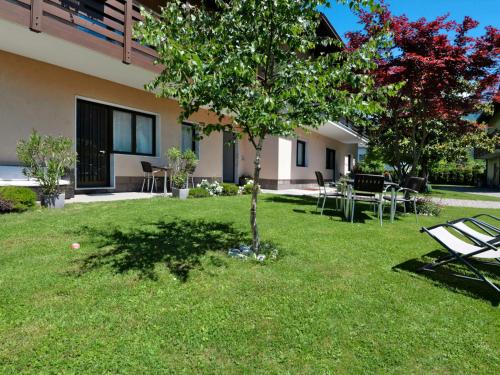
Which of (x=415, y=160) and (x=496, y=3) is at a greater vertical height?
(x=496, y=3)

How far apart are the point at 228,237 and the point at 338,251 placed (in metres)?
1.67

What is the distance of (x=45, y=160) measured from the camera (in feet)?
23.0

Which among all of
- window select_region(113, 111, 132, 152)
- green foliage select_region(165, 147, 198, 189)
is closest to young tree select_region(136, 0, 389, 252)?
green foliage select_region(165, 147, 198, 189)

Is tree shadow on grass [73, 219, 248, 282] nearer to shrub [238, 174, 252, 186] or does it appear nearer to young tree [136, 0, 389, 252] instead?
young tree [136, 0, 389, 252]

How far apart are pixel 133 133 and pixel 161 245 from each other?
24.3ft

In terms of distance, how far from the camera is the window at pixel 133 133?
408 inches

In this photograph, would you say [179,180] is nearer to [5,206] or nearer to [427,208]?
[5,206]

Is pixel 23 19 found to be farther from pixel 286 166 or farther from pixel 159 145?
pixel 286 166

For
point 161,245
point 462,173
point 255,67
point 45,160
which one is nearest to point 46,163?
point 45,160

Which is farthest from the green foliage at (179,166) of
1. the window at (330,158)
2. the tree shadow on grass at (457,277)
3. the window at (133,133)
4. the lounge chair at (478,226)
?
the window at (330,158)

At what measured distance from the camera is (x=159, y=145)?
1141 cm

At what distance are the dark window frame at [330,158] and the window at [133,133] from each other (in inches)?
537

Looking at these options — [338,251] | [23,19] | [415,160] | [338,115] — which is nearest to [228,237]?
[338,251]

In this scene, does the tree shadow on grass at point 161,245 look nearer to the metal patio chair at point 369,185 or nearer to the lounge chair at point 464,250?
the lounge chair at point 464,250
